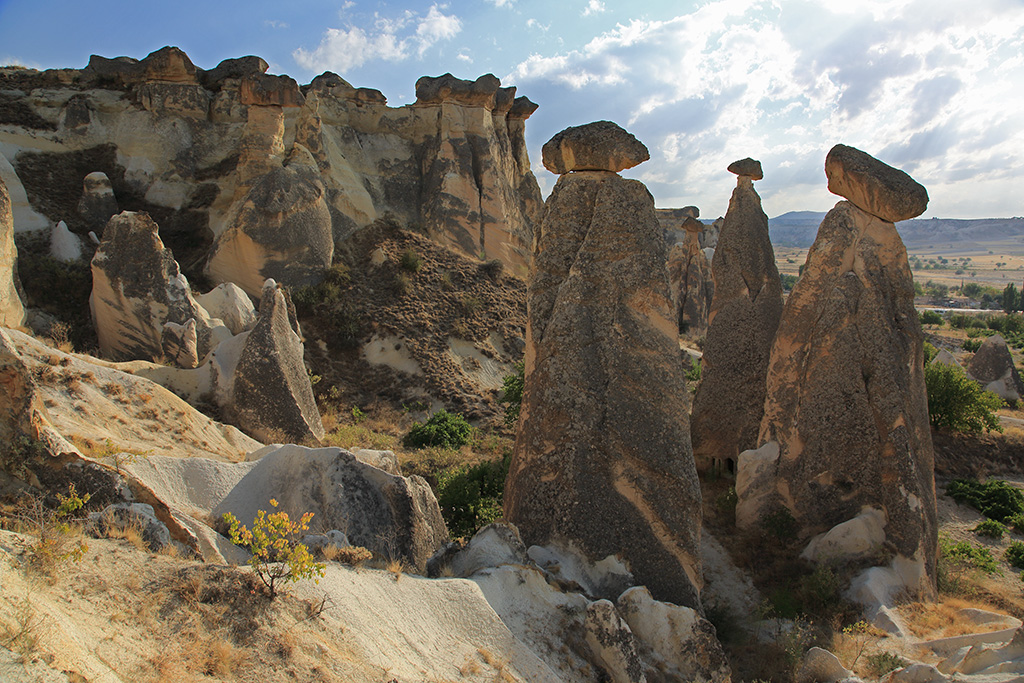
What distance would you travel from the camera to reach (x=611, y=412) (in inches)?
211

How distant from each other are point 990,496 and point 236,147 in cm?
1773

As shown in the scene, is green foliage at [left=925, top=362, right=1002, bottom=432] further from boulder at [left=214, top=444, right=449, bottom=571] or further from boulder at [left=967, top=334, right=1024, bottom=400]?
boulder at [left=214, top=444, right=449, bottom=571]

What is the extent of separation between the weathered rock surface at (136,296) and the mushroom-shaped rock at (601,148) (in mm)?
6993

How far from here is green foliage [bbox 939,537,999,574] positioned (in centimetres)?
771

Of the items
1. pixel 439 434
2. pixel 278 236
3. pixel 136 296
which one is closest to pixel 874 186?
pixel 439 434

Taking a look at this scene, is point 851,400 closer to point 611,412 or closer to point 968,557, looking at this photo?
point 968,557

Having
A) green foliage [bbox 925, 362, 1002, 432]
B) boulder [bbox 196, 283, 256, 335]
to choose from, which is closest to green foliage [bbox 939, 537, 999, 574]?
green foliage [bbox 925, 362, 1002, 432]

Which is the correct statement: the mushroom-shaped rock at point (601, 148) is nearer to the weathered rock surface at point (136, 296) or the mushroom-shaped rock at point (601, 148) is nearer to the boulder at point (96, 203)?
the weathered rock surface at point (136, 296)

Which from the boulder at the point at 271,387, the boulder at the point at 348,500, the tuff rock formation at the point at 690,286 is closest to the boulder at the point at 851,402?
the boulder at the point at 348,500

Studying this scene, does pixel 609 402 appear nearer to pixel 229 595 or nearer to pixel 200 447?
pixel 229 595

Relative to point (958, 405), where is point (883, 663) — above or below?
below

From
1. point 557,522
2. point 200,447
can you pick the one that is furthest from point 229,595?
point 200,447

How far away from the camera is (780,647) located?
5.72 m

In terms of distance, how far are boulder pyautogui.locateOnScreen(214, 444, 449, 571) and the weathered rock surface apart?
5.38 meters
